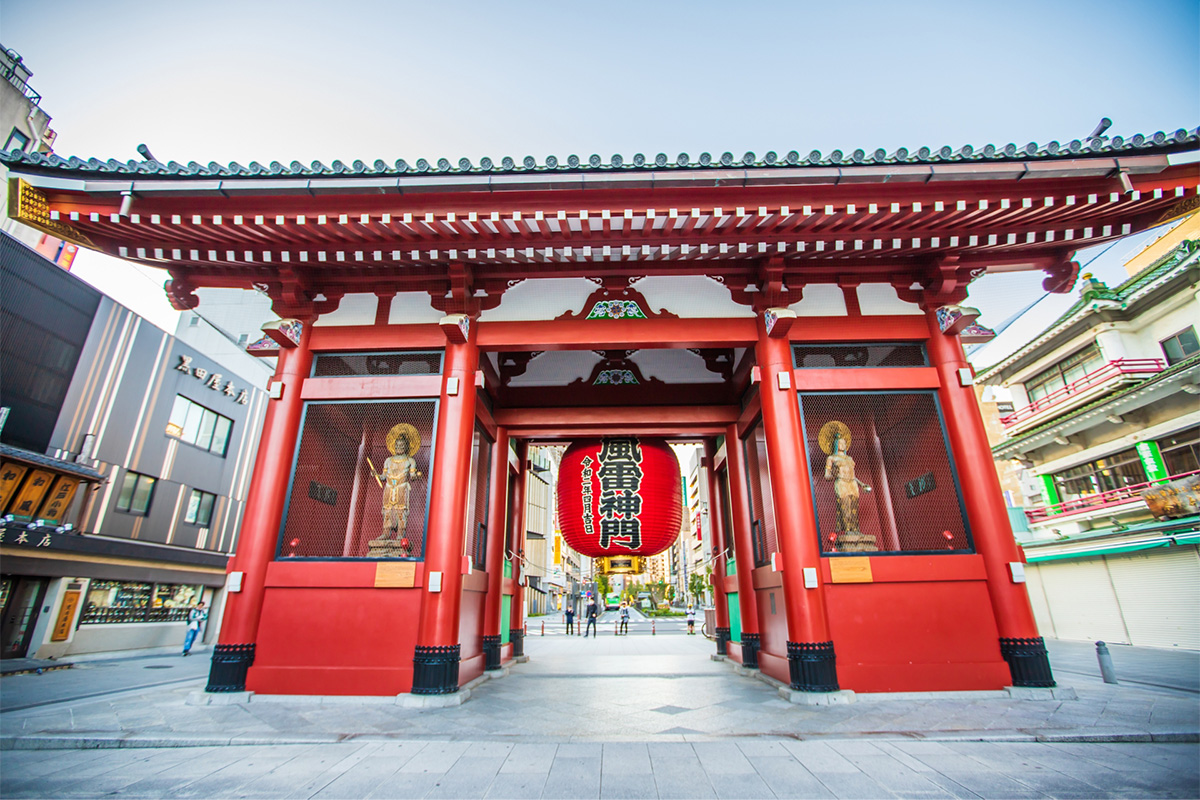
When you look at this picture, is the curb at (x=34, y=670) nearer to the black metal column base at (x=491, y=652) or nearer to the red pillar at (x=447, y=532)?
the black metal column base at (x=491, y=652)

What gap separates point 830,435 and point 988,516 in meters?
2.19

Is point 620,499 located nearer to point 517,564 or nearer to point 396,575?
point 517,564

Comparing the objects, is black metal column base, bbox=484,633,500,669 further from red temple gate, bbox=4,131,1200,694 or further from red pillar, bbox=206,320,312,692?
red pillar, bbox=206,320,312,692

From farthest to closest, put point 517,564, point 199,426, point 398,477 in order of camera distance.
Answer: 1. point 199,426
2. point 517,564
3. point 398,477

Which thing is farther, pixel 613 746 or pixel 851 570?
pixel 851 570

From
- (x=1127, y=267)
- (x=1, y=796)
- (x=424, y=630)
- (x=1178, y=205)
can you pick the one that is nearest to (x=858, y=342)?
(x=1178, y=205)

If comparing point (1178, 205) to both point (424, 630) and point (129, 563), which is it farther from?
point (129, 563)

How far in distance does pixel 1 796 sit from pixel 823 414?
8.96 m

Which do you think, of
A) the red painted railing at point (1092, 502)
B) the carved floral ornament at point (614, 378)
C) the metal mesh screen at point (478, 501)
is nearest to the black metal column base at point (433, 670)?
the metal mesh screen at point (478, 501)

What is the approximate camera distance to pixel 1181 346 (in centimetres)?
1548

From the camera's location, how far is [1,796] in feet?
11.2

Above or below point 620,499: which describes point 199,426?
above

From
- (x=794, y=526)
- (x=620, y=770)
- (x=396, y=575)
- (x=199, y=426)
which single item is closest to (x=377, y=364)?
(x=396, y=575)

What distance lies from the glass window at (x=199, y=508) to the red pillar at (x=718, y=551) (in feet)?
59.9
